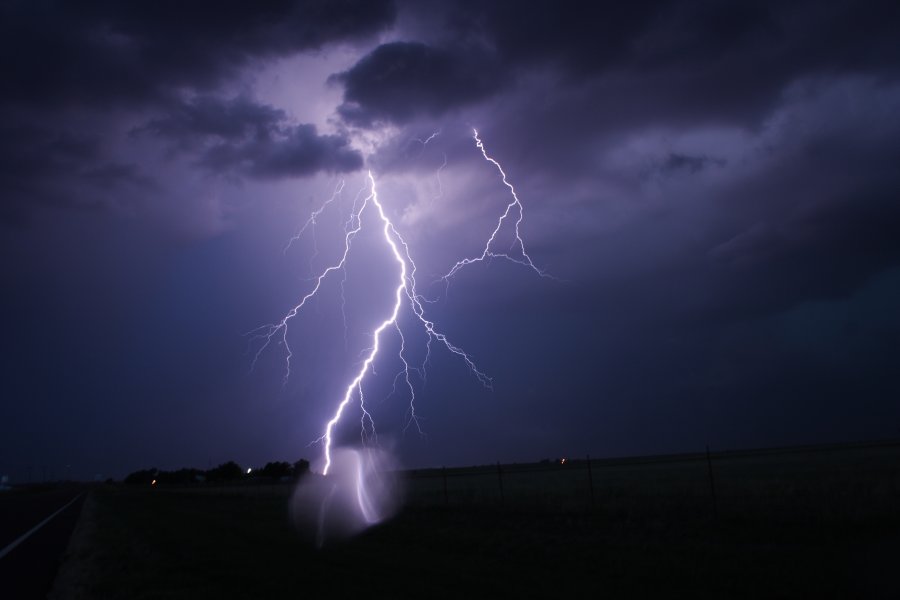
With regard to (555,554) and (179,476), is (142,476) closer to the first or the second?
(179,476)

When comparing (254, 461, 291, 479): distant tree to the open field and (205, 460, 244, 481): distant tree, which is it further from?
the open field

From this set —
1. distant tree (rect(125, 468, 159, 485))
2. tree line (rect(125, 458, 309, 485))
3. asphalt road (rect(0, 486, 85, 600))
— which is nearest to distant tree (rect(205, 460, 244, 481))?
tree line (rect(125, 458, 309, 485))

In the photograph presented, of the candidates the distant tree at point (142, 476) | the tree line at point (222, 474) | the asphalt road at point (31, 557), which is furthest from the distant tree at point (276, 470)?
the asphalt road at point (31, 557)

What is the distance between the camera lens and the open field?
913 cm

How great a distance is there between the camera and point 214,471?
129500 mm

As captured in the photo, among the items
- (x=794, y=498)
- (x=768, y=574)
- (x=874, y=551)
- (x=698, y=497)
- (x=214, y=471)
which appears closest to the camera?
(x=768, y=574)

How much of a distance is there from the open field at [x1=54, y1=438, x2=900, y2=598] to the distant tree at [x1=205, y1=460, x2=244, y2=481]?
108833 mm

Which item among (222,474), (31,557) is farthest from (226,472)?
(31,557)

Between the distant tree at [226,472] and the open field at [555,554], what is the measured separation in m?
109

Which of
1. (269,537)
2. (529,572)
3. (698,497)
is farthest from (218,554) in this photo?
(698,497)

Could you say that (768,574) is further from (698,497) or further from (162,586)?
(698,497)

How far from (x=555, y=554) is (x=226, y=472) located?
121 m

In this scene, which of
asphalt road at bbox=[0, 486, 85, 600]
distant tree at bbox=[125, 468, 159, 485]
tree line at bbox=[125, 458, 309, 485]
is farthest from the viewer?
distant tree at bbox=[125, 468, 159, 485]

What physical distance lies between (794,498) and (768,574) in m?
7.89
